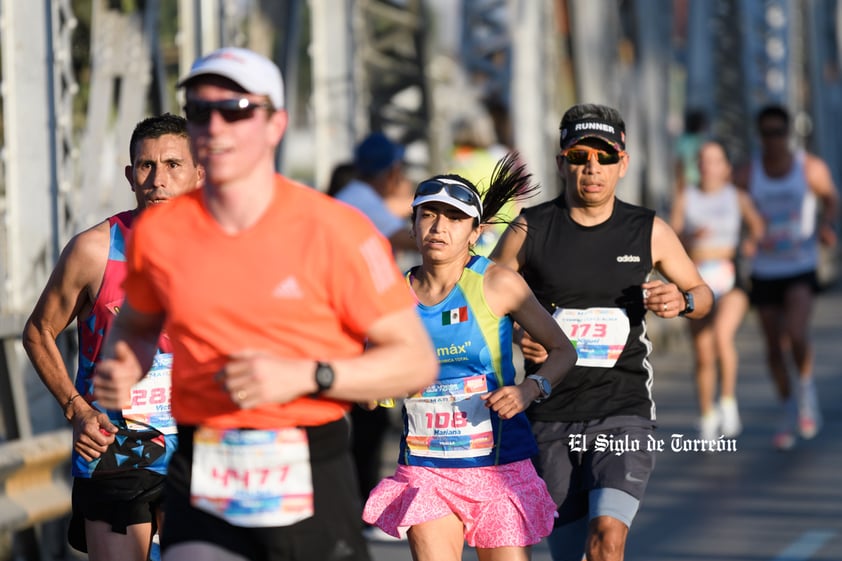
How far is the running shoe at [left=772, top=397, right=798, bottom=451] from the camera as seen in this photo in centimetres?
1133

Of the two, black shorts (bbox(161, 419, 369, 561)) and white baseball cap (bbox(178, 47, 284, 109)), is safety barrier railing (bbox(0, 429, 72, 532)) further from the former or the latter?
white baseball cap (bbox(178, 47, 284, 109))

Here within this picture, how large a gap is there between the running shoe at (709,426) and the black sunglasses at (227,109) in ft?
27.4

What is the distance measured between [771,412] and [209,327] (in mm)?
9996

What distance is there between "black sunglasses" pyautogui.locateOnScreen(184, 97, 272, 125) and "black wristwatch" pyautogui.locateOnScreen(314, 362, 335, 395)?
588 millimetres

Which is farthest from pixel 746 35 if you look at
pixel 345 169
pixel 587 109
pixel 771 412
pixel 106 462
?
pixel 106 462

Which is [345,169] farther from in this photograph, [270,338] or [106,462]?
[270,338]

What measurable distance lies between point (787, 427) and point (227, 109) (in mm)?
8580

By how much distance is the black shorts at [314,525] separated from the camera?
384cm

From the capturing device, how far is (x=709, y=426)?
11656mm

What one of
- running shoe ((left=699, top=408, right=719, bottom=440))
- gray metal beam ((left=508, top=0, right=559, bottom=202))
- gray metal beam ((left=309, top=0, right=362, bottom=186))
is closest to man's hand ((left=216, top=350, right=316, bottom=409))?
gray metal beam ((left=309, top=0, right=362, bottom=186))

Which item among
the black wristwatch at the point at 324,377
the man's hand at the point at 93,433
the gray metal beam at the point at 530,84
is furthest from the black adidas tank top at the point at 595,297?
the gray metal beam at the point at 530,84

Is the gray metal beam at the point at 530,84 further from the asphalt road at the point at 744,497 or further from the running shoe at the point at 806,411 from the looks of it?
the running shoe at the point at 806,411

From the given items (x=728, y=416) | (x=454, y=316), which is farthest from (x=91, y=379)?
(x=728, y=416)

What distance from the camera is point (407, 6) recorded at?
1306 cm
